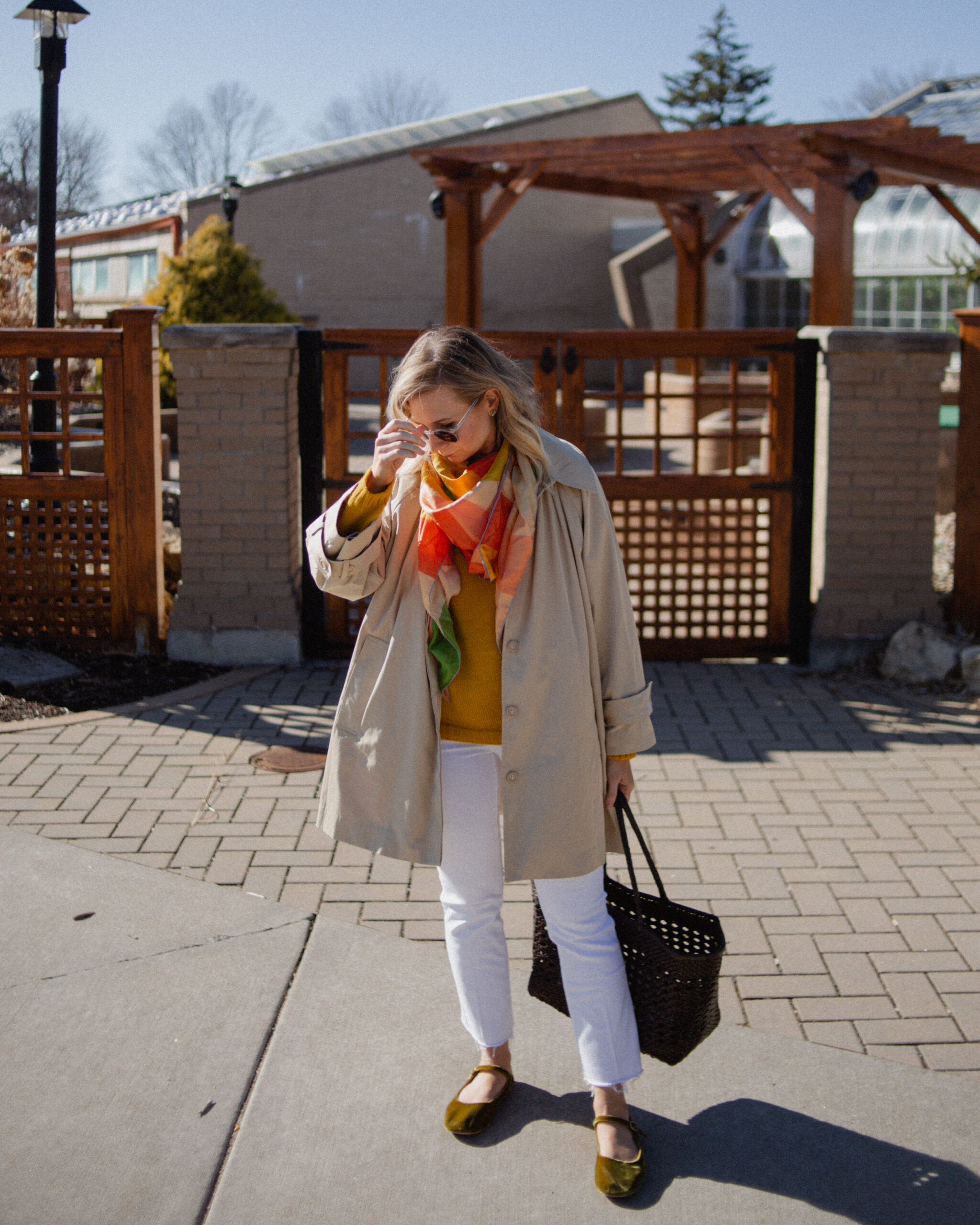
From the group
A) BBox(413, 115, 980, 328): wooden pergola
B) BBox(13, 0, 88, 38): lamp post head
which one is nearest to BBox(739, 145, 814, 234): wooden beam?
BBox(413, 115, 980, 328): wooden pergola

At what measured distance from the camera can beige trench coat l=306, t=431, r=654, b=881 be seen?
2.68m

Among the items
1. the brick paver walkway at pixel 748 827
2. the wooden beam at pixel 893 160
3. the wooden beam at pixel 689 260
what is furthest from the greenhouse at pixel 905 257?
the brick paver walkway at pixel 748 827

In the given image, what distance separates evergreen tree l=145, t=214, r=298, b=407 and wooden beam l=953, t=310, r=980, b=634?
1130cm

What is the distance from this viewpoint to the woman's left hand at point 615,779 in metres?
2.86

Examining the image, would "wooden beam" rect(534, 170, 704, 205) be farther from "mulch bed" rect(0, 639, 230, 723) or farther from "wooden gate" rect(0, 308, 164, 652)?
"mulch bed" rect(0, 639, 230, 723)

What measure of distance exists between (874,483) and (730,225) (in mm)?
12557

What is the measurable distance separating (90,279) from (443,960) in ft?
105

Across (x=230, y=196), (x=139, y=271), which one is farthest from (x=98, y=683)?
(x=139, y=271)

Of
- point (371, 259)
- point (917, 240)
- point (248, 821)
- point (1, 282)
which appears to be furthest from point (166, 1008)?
point (371, 259)

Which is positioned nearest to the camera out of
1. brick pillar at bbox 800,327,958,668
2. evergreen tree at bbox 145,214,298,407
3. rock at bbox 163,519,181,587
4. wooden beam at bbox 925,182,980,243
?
brick pillar at bbox 800,327,958,668

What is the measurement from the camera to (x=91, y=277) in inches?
→ 1277

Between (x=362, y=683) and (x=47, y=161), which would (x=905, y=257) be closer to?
(x=47, y=161)

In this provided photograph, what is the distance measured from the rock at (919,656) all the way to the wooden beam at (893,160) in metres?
5.46

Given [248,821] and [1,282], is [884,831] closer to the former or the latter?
[248,821]
